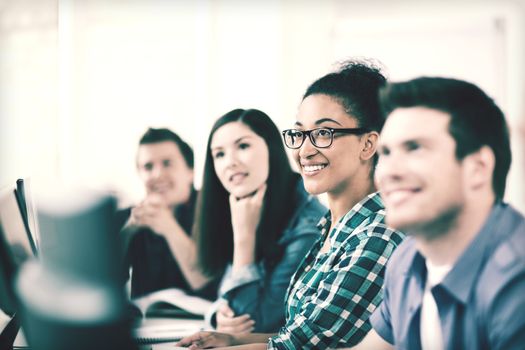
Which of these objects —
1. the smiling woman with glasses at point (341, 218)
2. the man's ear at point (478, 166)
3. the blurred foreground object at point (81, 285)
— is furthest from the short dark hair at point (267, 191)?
the man's ear at point (478, 166)

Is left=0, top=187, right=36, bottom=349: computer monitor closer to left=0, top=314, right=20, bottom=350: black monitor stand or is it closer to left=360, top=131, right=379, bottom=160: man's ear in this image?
left=0, top=314, right=20, bottom=350: black monitor stand

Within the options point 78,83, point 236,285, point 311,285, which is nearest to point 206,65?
point 78,83

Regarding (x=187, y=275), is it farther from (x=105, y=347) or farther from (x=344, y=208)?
(x=105, y=347)

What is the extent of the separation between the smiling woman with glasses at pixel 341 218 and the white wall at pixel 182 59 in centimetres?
22

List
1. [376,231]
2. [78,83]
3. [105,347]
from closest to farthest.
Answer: [105,347] < [376,231] < [78,83]

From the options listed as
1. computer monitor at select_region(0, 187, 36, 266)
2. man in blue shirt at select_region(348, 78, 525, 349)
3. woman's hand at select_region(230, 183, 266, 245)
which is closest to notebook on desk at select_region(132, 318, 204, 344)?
woman's hand at select_region(230, 183, 266, 245)

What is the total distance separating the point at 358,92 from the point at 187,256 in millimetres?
1020

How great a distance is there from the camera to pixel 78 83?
1.93 meters

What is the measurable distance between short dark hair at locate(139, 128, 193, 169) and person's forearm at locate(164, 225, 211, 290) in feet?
0.80

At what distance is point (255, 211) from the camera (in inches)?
76.1

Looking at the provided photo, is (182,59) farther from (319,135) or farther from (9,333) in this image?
(9,333)

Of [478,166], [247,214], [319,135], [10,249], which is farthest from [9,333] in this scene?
[478,166]

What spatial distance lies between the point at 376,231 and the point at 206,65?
2.97 ft

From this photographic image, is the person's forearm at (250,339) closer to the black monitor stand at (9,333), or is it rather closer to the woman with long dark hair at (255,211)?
the woman with long dark hair at (255,211)
